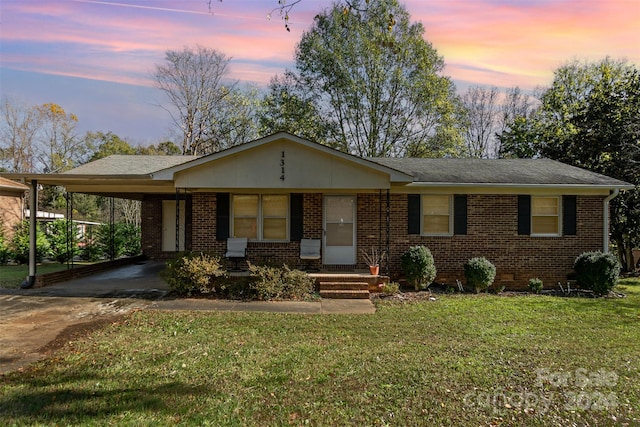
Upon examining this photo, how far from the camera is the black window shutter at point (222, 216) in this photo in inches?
423

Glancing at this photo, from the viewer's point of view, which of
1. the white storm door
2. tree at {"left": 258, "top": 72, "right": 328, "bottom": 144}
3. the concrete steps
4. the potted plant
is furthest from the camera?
tree at {"left": 258, "top": 72, "right": 328, "bottom": 144}

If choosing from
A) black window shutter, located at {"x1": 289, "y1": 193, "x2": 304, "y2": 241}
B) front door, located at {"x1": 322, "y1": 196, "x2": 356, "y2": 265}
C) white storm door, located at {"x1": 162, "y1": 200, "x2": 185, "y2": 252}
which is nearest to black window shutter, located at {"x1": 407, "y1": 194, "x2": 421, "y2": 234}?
front door, located at {"x1": 322, "y1": 196, "x2": 356, "y2": 265}

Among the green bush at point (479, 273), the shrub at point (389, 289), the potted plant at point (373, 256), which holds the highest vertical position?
the potted plant at point (373, 256)

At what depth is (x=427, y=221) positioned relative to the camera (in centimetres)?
1109

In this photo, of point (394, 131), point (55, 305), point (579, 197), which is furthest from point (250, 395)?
point (394, 131)

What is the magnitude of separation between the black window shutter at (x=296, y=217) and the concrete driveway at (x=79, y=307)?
8.15 feet

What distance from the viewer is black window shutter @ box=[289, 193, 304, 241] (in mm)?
10781

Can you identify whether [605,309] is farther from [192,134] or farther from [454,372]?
[192,134]

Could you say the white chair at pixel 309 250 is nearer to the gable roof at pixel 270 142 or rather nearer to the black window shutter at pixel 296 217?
the black window shutter at pixel 296 217

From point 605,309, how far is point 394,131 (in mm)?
19008

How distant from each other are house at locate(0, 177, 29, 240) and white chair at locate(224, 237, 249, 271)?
1279 centimetres

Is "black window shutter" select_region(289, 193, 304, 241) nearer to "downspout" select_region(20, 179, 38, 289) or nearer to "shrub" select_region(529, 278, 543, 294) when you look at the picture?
"shrub" select_region(529, 278, 543, 294)

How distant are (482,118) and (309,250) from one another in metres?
30.2

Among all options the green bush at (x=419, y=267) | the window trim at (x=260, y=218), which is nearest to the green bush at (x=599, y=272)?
the green bush at (x=419, y=267)
